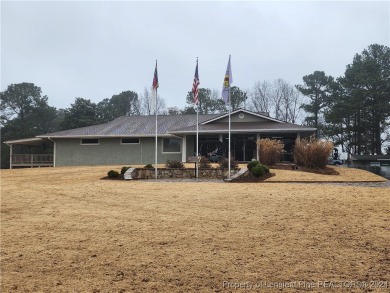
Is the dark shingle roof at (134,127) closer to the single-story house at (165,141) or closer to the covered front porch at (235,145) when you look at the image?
the single-story house at (165,141)

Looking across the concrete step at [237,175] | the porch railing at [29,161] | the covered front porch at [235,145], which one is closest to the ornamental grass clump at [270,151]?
the concrete step at [237,175]

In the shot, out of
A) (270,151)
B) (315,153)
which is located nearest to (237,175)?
(270,151)

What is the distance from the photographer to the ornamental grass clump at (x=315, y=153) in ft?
56.9

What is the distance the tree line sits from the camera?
1511 inches

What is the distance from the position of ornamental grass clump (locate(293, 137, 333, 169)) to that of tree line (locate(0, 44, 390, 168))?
15.1 metres

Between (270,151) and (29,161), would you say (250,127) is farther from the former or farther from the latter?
(29,161)

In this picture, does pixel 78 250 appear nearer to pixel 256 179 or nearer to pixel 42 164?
pixel 256 179

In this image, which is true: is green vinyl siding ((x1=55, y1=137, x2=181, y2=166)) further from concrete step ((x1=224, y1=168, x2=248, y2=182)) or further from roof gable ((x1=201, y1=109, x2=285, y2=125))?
concrete step ((x1=224, y1=168, x2=248, y2=182))

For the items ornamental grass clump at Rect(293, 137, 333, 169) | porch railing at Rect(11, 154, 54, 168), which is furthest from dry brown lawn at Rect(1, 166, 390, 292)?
porch railing at Rect(11, 154, 54, 168)

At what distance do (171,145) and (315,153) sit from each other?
42.8 ft

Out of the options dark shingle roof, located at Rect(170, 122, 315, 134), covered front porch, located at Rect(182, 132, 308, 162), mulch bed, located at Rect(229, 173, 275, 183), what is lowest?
mulch bed, located at Rect(229, 173, 275, 183)

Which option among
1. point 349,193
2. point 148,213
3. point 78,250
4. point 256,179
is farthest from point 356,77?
point 78,250

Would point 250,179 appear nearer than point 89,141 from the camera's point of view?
Yes

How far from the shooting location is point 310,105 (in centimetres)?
4878
